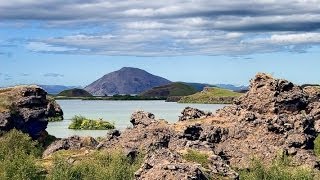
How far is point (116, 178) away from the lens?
242ft

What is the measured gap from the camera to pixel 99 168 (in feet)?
254

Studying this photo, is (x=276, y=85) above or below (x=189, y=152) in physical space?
above

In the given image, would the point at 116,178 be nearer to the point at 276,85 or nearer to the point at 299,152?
the point at 299,152

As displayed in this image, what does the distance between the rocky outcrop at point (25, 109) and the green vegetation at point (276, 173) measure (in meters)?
61.8

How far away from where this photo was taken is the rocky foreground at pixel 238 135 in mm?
90750

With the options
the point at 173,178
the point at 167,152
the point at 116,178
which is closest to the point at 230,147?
the point at 116,178

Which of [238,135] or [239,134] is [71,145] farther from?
[239,134]

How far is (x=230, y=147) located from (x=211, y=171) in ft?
73.2

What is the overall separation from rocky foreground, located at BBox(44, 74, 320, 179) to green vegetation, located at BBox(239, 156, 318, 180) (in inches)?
169

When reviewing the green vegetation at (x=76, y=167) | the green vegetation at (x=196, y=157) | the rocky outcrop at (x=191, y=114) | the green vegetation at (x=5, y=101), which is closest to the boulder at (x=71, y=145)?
the green vegetation at (x=76, y=167)

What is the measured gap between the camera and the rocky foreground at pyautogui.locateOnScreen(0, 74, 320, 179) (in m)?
90.2

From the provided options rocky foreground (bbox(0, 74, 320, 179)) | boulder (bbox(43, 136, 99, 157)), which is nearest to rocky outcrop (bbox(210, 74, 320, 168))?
rocky foreground (bbox(0, 74, 320, 179))

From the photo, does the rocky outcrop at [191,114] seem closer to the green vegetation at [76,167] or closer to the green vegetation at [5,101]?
the green vegetation at [76,167]

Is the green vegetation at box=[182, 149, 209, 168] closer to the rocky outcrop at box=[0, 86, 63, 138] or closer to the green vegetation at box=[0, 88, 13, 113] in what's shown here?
the rocky outcrop at box=[0, 86, 63, 138]
